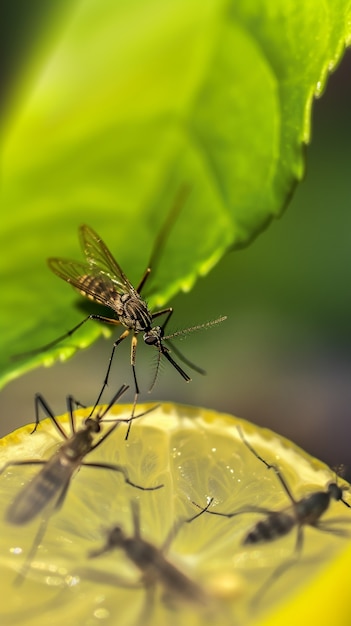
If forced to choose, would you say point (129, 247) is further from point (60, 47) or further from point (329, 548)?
point (329, 548)

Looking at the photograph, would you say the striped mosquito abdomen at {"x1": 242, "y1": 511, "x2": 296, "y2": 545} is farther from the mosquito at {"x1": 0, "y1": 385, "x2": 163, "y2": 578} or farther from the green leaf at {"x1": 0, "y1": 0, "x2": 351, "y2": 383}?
the green leaf at {"x1": 0, "y1": 0, "x2": 351, "y2": 383}

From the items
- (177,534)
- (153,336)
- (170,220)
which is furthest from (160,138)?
(177,534)

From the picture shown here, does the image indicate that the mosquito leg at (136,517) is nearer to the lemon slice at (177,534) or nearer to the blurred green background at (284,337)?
the lemon slice at (177,534)

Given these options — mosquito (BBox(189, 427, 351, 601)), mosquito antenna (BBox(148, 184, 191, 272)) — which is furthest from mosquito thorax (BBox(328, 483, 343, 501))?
mosquito antenna (BBox(148, 184, 191, 272))

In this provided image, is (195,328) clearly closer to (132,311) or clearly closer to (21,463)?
(132,311)

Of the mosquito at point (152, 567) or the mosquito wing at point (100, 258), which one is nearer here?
the mosquito at point (152, 567)

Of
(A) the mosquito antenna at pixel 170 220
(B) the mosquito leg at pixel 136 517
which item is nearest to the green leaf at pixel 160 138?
(A) the mosquito antenna at pixel 170 220
